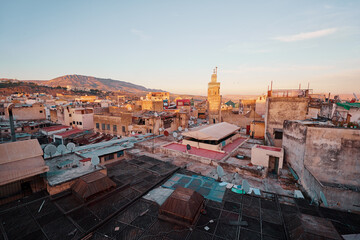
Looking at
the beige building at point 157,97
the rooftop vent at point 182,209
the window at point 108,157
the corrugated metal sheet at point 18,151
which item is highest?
the beige building at point 157,97

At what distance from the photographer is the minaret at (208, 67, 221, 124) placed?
53769 millimetres

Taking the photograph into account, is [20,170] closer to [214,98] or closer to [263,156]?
[263,156]

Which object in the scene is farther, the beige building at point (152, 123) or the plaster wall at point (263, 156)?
the beige building at point (152, 123)

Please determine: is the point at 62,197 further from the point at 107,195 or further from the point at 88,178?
the point at 107,195

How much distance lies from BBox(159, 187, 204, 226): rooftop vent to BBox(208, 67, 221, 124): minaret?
4439 centimetres

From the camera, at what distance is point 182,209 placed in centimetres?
777

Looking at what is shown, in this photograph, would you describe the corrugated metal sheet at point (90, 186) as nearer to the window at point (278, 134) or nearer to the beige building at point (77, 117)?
the window at point (278, 134)

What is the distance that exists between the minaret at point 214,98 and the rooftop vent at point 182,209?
44.4 meters

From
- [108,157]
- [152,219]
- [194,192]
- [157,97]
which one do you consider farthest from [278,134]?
[157,97]

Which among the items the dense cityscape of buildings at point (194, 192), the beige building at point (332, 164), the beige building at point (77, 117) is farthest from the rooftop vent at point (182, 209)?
the beige building at point (77, 117)

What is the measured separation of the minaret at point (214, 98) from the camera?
176 feet

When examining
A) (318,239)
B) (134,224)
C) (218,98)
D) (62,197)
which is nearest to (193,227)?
(134,224)

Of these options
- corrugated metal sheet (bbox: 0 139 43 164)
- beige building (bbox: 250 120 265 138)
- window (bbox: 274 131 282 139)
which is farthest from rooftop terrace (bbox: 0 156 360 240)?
beige building (bbox: 250 120 265 138)

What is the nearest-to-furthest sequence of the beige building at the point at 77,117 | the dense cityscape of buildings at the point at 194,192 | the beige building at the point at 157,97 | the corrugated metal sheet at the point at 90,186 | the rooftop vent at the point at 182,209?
1. the dense cityscape of buildings at the point at 194,192
2. the rooftop vent at the point at 182,209
3. the corrugated metal sheet at the point at 90,186
4. the beige building at the point at 77,117
5. the beige building at the point at 157,97
